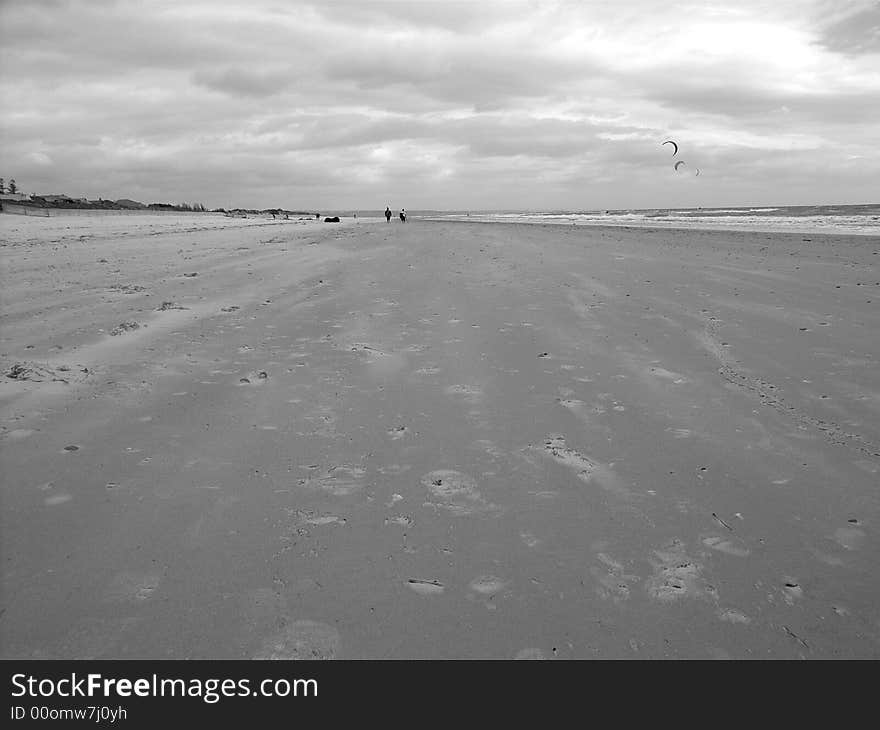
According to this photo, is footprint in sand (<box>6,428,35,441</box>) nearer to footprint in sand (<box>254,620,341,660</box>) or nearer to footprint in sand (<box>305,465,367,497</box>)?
footprint in sand (<box>305,465,367,497</box>)

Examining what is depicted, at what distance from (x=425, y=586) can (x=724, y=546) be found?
134cm

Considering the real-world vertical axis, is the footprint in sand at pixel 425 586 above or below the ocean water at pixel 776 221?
below

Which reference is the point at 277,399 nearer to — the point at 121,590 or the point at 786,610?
the point at 121,590

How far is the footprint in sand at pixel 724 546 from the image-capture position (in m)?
2.42

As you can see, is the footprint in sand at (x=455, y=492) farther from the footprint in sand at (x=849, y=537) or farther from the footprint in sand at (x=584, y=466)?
the footprint in sand at (x=849, y=537)

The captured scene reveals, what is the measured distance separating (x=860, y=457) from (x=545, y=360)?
94.0 inches

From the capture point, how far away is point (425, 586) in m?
2.21

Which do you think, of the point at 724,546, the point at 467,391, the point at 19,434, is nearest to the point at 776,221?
the point at 467,391

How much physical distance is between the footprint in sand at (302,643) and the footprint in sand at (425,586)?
356 millimetres

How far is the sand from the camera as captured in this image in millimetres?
2025

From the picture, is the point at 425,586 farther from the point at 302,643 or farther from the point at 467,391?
the point at 467,391

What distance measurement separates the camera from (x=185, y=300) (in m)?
7.48

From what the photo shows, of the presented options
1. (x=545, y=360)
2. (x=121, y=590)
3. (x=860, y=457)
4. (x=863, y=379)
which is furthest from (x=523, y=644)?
(x=863, y=379)

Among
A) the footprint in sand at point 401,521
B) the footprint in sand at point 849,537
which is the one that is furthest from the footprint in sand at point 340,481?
the footprint in sand at point 849,537
